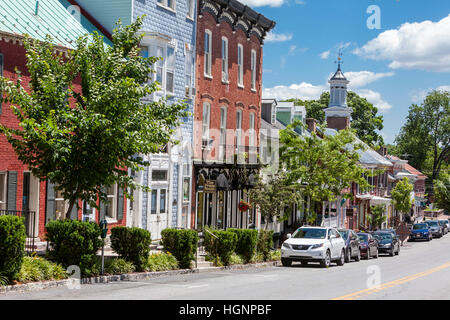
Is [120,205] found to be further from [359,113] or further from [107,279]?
[359,113]

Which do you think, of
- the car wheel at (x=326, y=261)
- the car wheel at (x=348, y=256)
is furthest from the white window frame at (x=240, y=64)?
the car wheel at (x=326, y=261)

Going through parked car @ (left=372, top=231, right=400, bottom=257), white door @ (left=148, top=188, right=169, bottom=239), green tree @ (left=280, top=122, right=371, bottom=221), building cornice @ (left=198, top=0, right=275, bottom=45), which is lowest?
parked car @ (left=372, top=231, right=400, bottom=257)

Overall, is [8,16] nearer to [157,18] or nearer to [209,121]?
[157,18]

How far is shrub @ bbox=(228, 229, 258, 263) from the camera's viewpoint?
1048 inches

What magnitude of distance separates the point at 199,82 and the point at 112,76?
44.4 feet

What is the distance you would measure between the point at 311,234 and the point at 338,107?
1941 inches

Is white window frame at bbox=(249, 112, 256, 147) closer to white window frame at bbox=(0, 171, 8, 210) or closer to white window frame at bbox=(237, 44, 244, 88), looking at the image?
white window frame at bbox=(237, 44, 244, 88)

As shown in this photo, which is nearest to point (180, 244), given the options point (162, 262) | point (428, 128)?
point (162, 262)

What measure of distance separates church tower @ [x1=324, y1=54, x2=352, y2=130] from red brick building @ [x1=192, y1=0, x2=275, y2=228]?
124ft

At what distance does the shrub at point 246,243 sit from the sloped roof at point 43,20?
9.70m

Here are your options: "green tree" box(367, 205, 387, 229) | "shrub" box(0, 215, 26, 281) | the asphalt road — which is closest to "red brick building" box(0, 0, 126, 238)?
"shrub" box(0, 215, 26, 281)

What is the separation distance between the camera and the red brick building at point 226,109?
3222 cm

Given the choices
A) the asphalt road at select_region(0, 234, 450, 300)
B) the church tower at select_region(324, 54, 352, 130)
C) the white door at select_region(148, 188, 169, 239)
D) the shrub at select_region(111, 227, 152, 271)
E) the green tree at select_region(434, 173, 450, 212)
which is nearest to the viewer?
the asphalt road at select_region(0, 234, 450, 300)

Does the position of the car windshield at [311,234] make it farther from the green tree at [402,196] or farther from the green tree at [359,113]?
the green tree at [359,113]
